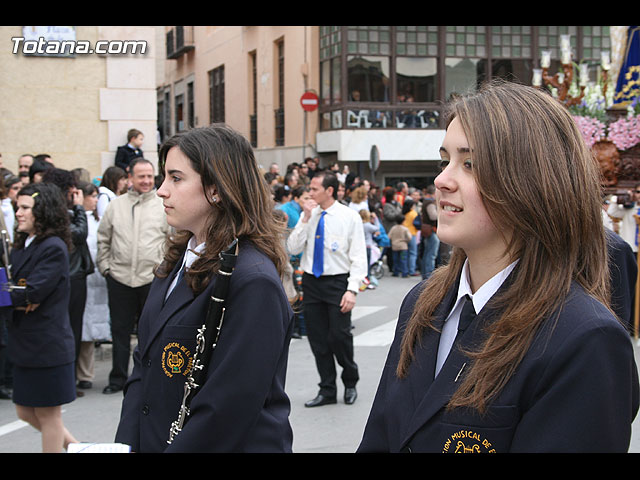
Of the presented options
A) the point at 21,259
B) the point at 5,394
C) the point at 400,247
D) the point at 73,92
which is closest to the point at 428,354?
the point at 21,259

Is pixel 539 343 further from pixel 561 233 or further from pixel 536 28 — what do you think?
Answer: pixel 536 28

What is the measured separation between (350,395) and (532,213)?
545 centimetres

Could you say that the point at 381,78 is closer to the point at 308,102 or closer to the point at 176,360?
the point at 308,102

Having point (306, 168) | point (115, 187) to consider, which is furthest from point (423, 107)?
point (115, 187)

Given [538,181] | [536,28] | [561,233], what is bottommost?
[561,233]

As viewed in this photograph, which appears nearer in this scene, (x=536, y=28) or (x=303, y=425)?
(x=303, y=425)

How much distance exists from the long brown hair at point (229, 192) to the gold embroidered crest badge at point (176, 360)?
274 mm

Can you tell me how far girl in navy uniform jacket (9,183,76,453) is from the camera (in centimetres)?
495

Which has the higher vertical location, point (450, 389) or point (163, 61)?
point (163, 61)

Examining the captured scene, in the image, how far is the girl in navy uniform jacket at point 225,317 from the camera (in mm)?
2477

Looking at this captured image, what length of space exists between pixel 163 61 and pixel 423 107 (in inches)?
788

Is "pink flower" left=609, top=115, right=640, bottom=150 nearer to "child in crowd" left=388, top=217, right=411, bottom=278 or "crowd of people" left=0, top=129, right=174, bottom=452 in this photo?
"crowd of people" left=0, top=129, right=174, bottom=452

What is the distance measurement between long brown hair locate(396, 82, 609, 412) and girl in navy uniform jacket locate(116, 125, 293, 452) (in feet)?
3.06

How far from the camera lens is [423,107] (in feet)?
84.6
